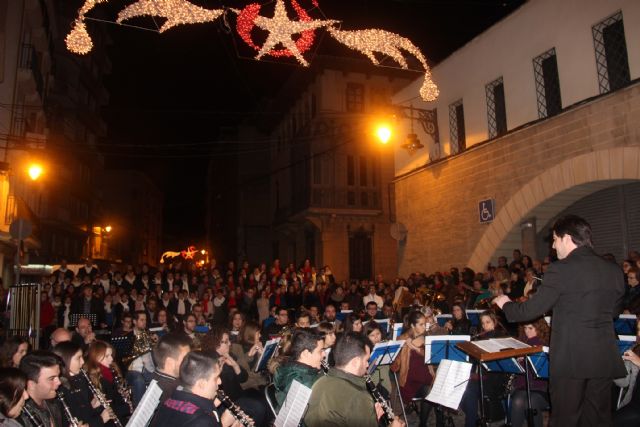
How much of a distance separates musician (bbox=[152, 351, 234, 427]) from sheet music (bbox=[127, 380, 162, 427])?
69 cm

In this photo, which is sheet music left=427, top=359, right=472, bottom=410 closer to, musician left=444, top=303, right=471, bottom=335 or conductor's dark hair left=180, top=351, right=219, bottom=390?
conductor's dark hair left=180, top=351, right=219, bottom=390

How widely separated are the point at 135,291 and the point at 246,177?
75.1 ft

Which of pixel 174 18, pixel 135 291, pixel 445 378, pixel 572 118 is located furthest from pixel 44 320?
pixel 572 118

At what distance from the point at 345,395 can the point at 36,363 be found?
2864 millimetres

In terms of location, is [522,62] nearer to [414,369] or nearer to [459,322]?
[459,322]

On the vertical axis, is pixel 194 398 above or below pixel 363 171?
below

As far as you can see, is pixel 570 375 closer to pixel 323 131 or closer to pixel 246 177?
pixel 323 131

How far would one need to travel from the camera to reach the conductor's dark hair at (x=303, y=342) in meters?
4.84

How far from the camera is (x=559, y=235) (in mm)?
4117

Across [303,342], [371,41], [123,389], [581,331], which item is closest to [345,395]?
[303,342]

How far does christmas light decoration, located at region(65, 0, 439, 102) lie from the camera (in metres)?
8.01

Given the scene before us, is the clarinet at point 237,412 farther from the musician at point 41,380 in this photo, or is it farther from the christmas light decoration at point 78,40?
the christmas light decoration at point 78,40

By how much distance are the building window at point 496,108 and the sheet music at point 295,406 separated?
12917 millimetres

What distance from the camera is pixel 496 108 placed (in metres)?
15.4
